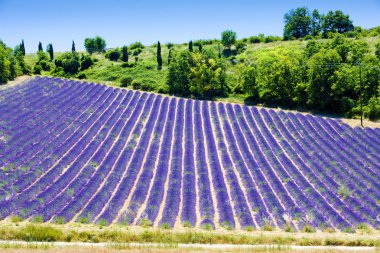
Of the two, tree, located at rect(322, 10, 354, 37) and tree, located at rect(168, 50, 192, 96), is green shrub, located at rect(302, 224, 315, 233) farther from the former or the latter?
tree, located at rect(322, 10, 354, 37)

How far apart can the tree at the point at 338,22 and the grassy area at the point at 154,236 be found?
84630mm

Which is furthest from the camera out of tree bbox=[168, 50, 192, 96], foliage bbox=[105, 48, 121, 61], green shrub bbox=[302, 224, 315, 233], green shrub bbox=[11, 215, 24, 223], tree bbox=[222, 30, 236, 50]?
tree bbox=[222, 30, 236, 50]

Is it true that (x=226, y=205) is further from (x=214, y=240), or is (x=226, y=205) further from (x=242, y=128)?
(x=242, y=128)

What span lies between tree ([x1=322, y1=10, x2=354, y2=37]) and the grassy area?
84630 millimetres

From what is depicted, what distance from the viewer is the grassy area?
52.7ft

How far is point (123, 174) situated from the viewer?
2484 cm

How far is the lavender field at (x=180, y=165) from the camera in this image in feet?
64.3

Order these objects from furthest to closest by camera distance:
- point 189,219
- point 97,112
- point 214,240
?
point 97,112, point 189,219, point 214,240

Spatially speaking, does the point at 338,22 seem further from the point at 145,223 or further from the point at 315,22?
the point at 145,223

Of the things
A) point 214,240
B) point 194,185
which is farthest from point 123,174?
point 214,240

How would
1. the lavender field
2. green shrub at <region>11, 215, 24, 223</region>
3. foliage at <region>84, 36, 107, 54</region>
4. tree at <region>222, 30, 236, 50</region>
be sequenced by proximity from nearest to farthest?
green shrub at <region>11, 215, 24, 223</region> < the lavender field < tree at <region>222, 30, 236, 50</region> < foliage at <region>84, 36, 107, 54</region>

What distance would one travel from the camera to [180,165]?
2684cm

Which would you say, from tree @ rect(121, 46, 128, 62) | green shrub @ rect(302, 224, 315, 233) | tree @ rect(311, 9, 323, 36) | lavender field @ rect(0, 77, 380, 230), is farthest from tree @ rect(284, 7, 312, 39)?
green shrub @ rect(302, 224, 315, 233)

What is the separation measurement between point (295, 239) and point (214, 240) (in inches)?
138
